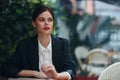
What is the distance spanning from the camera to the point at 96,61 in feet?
12.1

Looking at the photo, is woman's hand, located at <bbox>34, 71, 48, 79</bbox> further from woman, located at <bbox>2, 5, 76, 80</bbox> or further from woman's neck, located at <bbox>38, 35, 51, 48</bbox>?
woman's neck, located at <bbox>38, 35, 51, 48</bbox>

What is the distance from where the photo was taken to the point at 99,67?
370 cm

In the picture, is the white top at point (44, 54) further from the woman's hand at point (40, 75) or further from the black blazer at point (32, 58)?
the woman's hand at point (40, 75)

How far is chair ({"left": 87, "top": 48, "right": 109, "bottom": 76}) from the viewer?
3.66 metres

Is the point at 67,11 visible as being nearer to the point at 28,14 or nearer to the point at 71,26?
the point at 71,26

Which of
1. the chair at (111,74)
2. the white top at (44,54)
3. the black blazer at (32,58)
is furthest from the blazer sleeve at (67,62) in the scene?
the chair at (111,74)

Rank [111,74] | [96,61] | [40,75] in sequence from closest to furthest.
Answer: [111,74]
[40,75]
[96,61]

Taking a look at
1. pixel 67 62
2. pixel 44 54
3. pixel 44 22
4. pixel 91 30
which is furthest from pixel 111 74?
pixel 91 30

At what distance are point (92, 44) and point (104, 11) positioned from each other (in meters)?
0.48

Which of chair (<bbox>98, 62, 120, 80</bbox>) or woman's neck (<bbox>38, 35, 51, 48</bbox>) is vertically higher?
woman's neck (<bbox>38, 35, 51, 48</bbox>)

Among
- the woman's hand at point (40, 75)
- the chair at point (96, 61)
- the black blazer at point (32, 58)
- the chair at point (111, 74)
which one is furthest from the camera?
the chair at point (96, 61)

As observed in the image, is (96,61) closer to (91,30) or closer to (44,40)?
(91,30)

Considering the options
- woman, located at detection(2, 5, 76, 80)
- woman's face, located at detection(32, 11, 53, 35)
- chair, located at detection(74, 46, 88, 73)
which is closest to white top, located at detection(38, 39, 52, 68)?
woman, located at detection(2, 5, 76, 80)

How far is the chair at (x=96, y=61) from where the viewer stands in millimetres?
3660
